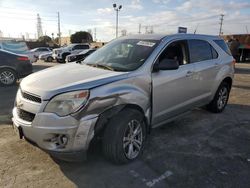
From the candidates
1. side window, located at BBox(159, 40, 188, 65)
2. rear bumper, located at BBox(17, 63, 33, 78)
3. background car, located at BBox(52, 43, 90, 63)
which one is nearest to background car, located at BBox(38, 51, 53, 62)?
background car, located at BBox(52, 43, 90, 63)

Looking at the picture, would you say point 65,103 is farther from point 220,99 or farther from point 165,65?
point 220,99

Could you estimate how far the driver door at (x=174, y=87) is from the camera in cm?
399

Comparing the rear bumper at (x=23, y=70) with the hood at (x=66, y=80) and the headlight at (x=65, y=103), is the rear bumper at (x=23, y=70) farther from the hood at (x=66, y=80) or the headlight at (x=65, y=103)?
the headlight at (x=65, y=103)

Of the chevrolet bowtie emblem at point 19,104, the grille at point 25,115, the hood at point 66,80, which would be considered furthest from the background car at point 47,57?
the grille at point 25,115

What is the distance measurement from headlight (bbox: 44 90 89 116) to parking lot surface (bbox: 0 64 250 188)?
0.61 meters

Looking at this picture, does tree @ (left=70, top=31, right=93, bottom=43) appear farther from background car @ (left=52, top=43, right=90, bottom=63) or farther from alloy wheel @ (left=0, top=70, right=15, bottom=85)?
alloy wheel @ (left=0, top=70, right=15, bottom=85)

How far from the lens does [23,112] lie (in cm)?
332

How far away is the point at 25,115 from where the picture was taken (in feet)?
10.7

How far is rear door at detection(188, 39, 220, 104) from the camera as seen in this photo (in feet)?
16.0

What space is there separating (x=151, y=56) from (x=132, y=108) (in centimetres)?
88

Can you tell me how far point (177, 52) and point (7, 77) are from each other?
7230 millimetres

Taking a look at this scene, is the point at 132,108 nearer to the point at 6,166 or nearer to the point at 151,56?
the point at 151,56

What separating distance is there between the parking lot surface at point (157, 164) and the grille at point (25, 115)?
0.71 m

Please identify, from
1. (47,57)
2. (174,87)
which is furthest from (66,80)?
(47,57)
